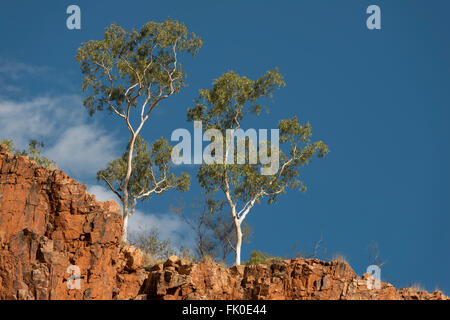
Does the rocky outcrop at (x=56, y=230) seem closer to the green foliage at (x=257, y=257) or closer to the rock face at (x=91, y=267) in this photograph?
the rock face at (x=91, y=267)

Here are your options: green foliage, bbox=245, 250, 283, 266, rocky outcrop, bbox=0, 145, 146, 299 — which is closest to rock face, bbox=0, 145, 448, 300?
rocky outcrop, bbox=0, 145, 146, 299

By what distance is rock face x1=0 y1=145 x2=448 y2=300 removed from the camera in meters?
18.7

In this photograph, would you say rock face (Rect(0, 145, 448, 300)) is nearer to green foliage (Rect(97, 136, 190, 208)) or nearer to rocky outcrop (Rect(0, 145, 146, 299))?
rocky outcrop (Rect(0, 145, 146, 299))

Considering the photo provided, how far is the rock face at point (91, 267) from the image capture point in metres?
18.7

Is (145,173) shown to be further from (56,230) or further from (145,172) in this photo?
(56,230)

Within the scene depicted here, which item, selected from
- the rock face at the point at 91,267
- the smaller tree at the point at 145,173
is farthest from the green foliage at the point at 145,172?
the rock face at the point at 91,267

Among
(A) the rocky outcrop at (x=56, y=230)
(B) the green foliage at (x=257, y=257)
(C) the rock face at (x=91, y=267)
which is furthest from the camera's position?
(B) the green foliage at (x=257, y=257)

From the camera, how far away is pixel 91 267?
795 inches

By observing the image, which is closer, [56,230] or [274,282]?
[56,230]

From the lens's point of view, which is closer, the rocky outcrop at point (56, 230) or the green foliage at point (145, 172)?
the rocky outcrop at point (56, 230)

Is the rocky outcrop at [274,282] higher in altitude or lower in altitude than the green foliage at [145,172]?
lower

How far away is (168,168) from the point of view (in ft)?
147

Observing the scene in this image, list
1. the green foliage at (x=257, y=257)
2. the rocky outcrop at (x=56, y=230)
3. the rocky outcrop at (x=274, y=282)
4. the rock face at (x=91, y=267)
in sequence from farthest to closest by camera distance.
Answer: the green foliage at (x=257, y=257) → the rocky outcrop at (x=274, y=282) → the rocky outcrop at (x=56, y=230) → the rock face at (x=91, y=267)

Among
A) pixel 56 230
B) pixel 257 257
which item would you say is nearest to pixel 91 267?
pixel 56 230
